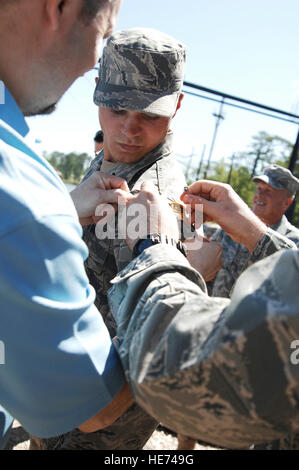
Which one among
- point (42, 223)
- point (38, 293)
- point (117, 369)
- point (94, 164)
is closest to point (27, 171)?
point (42, 223)

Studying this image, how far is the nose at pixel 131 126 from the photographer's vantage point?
1.92 m

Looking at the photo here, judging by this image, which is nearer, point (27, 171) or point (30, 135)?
point (27, 171)

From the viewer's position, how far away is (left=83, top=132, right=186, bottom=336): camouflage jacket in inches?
75.7

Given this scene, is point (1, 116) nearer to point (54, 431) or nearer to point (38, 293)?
point (38, 293)

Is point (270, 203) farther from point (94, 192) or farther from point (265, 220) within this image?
point (94, 192)

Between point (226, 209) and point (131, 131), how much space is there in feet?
2.12

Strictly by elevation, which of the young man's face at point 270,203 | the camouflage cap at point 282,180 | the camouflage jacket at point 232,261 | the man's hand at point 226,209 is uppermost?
the man's hand at point 226,209

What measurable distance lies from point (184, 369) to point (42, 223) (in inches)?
19.2

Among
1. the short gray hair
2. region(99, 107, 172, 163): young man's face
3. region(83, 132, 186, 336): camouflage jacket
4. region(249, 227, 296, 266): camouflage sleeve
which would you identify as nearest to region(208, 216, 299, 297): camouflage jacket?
region(249, 227, 296, 266): camouflage sleeve

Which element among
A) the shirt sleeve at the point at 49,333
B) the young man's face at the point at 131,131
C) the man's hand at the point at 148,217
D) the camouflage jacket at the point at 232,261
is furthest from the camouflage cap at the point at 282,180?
the shirt sleeve at the point at 49,333

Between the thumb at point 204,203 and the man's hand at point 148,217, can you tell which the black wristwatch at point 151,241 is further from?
the thumb at point 204,203

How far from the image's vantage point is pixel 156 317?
1.01m

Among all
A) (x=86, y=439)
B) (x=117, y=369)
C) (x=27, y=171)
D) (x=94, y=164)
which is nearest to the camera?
(x=27, y=171)
